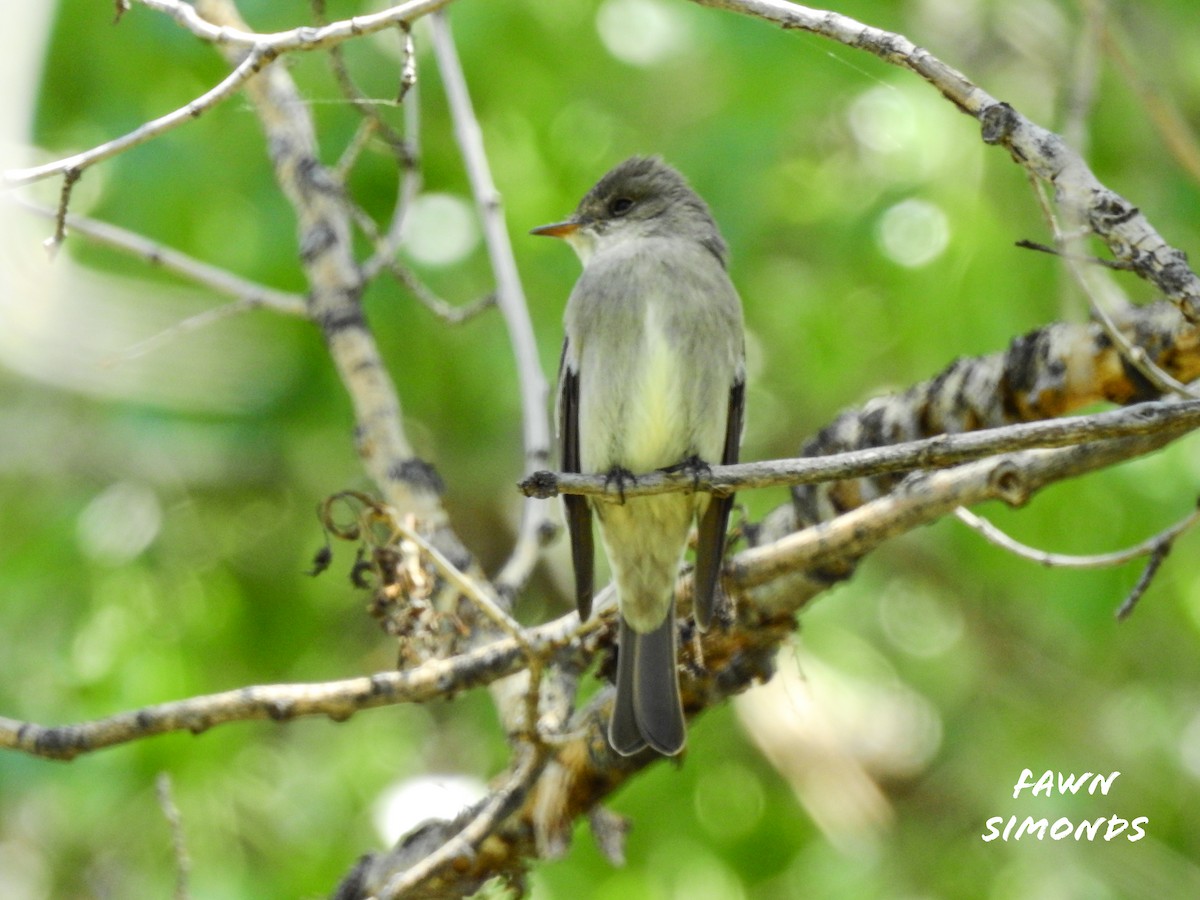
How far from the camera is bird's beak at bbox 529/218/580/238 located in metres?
4.52

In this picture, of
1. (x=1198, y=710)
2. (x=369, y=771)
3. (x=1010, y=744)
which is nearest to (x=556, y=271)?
(x=369, y=771)

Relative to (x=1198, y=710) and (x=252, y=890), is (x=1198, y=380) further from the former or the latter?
(x=252, y=890)

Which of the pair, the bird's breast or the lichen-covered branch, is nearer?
the lichen-covered branch

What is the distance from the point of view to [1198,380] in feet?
10.8

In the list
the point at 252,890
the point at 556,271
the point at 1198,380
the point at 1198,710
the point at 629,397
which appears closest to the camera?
the point at 1198,380

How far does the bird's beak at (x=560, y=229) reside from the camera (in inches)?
178

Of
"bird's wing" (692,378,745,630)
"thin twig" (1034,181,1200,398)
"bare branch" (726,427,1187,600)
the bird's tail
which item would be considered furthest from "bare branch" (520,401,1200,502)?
the bird's tail

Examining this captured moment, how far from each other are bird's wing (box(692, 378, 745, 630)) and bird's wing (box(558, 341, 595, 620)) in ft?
0.98

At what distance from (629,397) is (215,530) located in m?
2.50

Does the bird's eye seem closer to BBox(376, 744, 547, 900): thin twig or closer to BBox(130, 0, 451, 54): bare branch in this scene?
BBox(376, 744, 547, 900): thin twig

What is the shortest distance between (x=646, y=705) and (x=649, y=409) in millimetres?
815

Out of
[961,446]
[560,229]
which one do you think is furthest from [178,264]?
[961,446]

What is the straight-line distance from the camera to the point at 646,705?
3.50 m

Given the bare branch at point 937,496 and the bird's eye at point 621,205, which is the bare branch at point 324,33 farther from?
the bird's eye at point 621,205
